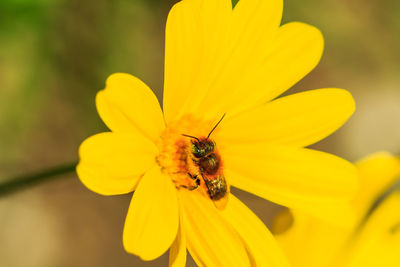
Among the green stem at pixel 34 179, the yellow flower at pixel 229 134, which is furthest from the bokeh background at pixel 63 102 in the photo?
the yellow flower at pixel 229 134

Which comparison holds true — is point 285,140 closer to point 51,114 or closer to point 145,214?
point 145,214

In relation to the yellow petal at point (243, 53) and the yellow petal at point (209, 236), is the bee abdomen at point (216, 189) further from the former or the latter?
the yellow petal at point (243, 53)

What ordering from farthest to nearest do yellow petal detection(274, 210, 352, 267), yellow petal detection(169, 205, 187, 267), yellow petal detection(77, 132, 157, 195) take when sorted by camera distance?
yellow petal detection(274, 210, 352, 267)
yellow petal detection(169, 205, 187, 267)
yellow petal detection(77, 132, 157, 195)

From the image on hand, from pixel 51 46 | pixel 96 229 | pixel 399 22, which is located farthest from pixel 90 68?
pixel 399 22

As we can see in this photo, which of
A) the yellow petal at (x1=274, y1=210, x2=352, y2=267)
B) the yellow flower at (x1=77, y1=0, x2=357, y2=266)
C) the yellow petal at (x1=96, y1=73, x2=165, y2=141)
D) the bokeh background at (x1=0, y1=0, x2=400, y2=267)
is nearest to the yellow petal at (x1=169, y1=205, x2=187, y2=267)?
the yellow flower at (x1=77, y1=0, x2=357, y2=266)

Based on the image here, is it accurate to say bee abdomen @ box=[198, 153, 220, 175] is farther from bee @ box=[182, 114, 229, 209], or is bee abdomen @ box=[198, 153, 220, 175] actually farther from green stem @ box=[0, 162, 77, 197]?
green stem @ box=[0, 162, 77, 197]

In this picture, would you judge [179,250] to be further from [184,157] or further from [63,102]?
[63,102]
